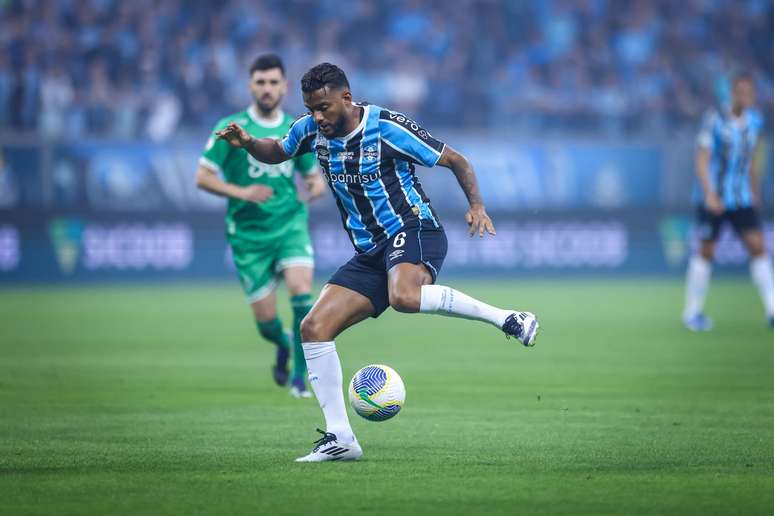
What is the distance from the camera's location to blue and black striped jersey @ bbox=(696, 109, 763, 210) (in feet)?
51.7

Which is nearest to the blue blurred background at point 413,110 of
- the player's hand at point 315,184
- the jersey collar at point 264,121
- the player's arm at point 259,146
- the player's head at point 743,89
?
the player's head at point 743,89

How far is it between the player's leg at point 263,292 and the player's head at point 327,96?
3.51 m

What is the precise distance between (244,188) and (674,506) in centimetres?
552

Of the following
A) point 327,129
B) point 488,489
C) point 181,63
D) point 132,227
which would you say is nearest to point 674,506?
point 488,489

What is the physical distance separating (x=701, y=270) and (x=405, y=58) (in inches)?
422

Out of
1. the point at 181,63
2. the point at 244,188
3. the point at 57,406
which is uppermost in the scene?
the point at 181,63

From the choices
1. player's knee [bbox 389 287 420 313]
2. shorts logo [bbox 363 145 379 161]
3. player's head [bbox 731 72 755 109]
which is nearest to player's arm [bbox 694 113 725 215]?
player's head [bbox 731 72 755 109]

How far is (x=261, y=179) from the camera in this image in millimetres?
10695

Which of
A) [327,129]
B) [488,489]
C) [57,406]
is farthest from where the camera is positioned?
[57,406]

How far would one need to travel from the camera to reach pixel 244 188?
34.5ft

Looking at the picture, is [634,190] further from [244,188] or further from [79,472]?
[79,472]

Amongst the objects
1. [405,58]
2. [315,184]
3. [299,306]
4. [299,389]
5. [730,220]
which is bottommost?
[299,389]

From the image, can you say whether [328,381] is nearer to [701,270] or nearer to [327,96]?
[327,96]

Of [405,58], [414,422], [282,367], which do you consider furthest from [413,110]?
[414,422]
